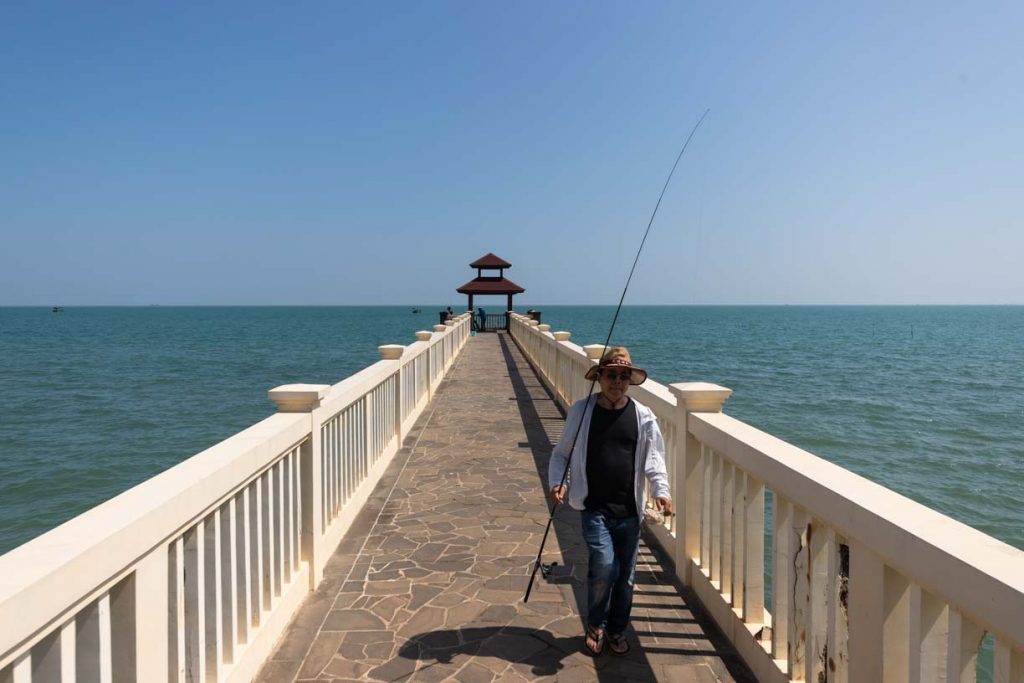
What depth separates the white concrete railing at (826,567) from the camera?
5.63ft

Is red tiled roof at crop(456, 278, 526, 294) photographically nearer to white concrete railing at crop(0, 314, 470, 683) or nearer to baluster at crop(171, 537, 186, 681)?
white concrete railing at crop(0, 314, 470, 683)

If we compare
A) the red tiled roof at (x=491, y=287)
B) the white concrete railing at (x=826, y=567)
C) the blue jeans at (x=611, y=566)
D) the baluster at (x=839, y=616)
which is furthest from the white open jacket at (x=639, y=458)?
the red tiled roof at (x=491, y=287)

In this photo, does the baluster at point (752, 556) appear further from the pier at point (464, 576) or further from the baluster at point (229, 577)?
the baluster at point (229, 577)

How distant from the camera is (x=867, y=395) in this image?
104 feet

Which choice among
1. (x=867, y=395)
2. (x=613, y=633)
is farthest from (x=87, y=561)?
(x=867, y=395)

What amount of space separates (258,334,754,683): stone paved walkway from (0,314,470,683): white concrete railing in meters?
0.25

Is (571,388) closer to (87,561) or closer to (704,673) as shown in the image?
(704,673)

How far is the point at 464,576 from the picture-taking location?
4.49 metres

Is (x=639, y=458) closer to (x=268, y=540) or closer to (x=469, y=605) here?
(x=469, y=605)

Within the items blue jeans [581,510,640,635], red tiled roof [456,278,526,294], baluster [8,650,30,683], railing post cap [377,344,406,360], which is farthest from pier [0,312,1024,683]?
red tiled roof [456,278,526,294]

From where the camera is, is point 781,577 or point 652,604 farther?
point 652,604

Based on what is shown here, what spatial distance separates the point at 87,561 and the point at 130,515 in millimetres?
305

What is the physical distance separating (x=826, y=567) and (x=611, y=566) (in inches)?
42.8

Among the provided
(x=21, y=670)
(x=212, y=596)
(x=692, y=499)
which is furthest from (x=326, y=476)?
(x=21, y=670)
